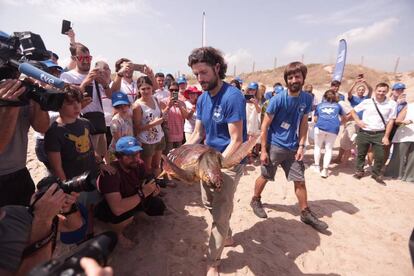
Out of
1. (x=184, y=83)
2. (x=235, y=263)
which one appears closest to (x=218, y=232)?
(x=235, y=263)

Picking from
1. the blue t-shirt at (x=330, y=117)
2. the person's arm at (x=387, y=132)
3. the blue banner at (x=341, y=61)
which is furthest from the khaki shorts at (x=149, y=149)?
the blue banner at (x=341, y=61)

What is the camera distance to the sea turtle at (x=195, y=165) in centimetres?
175

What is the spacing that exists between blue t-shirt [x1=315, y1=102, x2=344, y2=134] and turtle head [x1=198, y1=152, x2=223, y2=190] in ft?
13.9

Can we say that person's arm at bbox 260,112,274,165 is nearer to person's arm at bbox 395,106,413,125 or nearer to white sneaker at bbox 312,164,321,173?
white sneaker at bbox 312,164,321,173

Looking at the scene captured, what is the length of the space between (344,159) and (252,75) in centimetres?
3494

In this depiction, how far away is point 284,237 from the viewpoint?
313cm

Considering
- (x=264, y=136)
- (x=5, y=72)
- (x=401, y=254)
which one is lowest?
(x=401, y=254)

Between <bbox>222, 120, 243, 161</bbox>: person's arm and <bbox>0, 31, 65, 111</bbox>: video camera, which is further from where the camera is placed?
<bbox>222, 120, 243, 161</bbox>: person's arm

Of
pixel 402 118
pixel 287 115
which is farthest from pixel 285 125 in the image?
pixel 402 118

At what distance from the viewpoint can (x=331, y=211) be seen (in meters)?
3.85

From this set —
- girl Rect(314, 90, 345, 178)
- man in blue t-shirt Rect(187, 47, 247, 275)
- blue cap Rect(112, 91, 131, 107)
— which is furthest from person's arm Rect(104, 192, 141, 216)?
girl Rect(314, 90, 345, 178)

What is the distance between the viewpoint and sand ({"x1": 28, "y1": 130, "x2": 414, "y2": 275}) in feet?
8.57

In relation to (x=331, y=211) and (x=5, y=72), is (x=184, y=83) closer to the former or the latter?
(x=331, y=211)

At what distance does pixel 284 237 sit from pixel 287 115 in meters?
1.63
